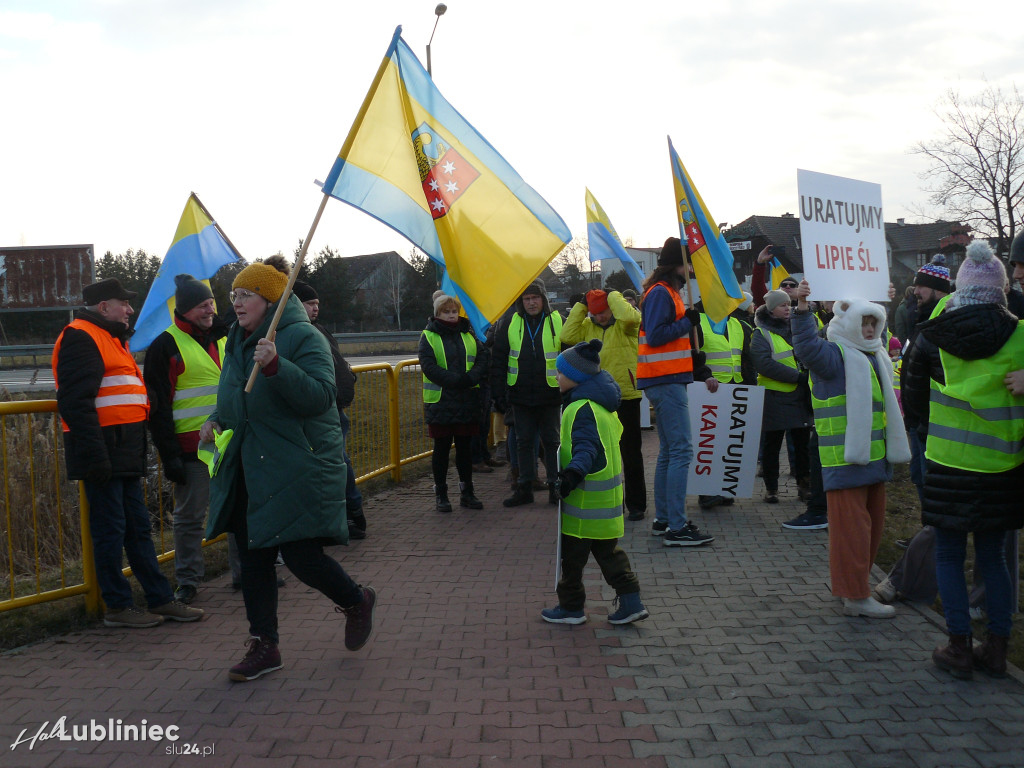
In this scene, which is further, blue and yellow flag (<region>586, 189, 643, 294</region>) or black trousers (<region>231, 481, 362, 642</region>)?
blue and yellow flag (<region>586, 189, 643, 294</region>)

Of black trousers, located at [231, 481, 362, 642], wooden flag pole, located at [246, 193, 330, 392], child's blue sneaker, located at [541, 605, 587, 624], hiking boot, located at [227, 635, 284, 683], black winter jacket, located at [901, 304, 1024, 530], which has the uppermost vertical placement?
wooden flag pole, located at [246, 193, 330, 392]

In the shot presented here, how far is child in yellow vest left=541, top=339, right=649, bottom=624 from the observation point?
4.91m

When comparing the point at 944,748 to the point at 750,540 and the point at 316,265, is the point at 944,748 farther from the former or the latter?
the point at 316,265

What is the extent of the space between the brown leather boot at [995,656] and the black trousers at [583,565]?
67.2 inches

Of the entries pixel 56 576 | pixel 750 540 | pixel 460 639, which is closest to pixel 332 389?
pixel 460 639

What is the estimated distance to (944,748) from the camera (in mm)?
3398

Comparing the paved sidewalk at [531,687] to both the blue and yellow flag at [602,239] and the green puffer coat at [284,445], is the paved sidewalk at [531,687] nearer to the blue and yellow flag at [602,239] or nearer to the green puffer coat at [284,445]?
the green puffer coat at [284,445]

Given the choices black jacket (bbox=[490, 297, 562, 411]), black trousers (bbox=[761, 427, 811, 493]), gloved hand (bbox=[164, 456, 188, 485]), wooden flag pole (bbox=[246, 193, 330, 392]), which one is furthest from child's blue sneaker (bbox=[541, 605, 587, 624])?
black trousers (bbox=[761, 427, 811, 493])

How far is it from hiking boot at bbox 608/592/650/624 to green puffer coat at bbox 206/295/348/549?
1.62m

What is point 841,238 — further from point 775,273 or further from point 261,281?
point 775,273

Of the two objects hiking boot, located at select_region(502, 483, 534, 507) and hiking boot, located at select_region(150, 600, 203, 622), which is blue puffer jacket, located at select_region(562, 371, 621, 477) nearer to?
hiking boot, located at select_region(150, 600, 203, 622)

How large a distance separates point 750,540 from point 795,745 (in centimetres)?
349

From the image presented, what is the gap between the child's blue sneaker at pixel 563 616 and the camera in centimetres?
504

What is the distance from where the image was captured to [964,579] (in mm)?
4168
